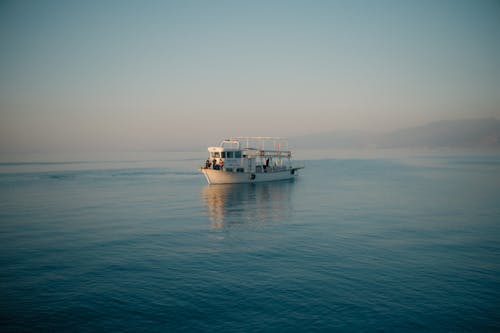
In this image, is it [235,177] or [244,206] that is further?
[235,177]

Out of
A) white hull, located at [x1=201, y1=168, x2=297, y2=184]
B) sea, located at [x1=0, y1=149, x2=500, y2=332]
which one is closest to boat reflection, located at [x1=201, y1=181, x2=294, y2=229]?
sea, located at [x1=0, y1=149, x2=500, y2=332]

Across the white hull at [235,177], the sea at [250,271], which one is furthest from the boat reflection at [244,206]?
the white hull at [235,177]

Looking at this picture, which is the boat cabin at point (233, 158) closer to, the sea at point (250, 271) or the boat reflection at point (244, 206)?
the boat reflection at point (244, 206)

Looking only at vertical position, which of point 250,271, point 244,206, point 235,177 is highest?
point 235,177

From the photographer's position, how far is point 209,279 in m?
20.2

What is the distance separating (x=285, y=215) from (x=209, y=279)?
22.9 metres

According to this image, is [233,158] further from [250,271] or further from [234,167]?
[250,271]

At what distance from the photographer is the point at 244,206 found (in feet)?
162

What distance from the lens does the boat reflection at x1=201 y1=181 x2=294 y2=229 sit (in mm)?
38969

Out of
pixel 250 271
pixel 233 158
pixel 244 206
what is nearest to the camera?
pixel 250 271

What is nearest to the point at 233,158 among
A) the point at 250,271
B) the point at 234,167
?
the point at 234,167

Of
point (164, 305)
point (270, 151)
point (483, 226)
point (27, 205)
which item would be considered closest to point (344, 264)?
point (164, 305)

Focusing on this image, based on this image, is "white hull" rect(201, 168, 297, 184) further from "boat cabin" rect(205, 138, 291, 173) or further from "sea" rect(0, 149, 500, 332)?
"sea" rect(0, 149, 500, 332)

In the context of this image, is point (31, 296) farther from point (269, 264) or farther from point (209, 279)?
point (269, 264)
